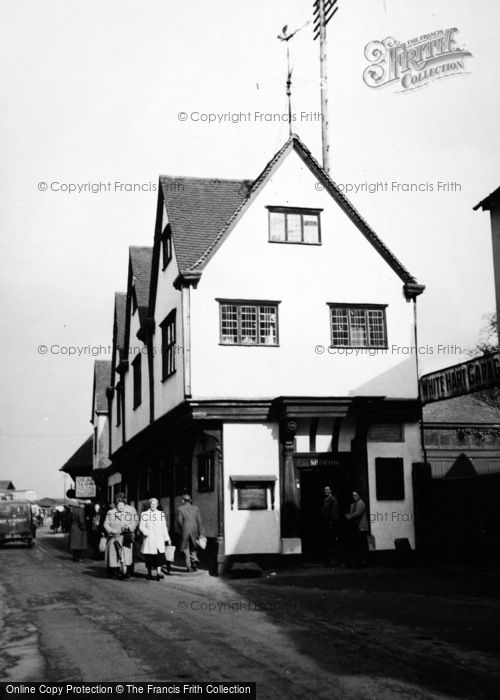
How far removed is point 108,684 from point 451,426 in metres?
23.3

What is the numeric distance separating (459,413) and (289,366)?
1112 cm

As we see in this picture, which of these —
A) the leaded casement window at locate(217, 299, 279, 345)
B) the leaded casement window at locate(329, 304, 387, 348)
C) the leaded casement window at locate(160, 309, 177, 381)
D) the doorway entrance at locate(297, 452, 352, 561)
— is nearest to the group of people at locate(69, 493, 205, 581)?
the doorway entrance at locate(297, 452, 352, 561)

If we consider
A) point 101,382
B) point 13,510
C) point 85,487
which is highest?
point 101,382

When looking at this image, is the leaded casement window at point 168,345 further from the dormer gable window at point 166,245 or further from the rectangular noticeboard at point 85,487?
the rectangular noticeboard at point 85,487

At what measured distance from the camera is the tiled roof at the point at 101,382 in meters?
47.9

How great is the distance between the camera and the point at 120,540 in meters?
18.9

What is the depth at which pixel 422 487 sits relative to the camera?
21734 millimetres

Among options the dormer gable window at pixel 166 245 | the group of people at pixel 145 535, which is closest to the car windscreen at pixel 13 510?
the dormer gable window at pixel 166 245

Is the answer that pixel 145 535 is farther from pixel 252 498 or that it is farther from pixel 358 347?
pixel 358 347

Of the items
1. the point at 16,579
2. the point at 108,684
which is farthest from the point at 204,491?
the point at 108,684

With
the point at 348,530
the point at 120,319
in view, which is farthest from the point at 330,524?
the point at 120,319

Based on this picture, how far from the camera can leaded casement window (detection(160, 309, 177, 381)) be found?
23703 millimetres

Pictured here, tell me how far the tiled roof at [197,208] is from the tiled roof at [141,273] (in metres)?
5.20

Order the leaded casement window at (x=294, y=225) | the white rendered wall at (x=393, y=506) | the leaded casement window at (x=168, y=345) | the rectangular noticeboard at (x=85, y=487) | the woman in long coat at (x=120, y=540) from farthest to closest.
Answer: the rectangular noticeboard at (x=85, y=487) < the leaded casement window at (x=168, y=345) < the leaded casement window at (x=294, y=225) < the white rendered wall at (x=393, y=506) < the woman in long coat at (x=120, y=540)
